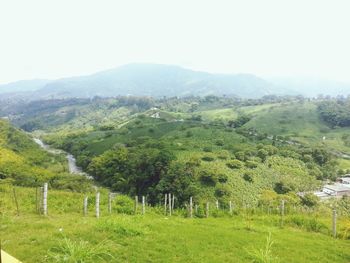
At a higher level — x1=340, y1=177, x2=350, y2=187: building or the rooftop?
the rooftop

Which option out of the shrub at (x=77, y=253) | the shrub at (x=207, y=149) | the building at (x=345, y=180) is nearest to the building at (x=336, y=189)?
the building at (x=345, y=180)

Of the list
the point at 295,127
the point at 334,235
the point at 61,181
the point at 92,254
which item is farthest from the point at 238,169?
the point at 295,127

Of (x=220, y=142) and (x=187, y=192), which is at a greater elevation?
(x=220, y=142)

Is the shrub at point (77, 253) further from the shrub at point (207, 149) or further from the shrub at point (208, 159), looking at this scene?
the shrub at point (207, 149)

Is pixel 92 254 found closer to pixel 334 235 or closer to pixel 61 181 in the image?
pixel 334 235

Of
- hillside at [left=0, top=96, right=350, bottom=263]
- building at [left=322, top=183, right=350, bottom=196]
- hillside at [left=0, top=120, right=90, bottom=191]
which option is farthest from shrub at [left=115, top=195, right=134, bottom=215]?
building at [left=322, top=183, right=350, bottom=196]

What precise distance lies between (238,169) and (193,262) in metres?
58.2

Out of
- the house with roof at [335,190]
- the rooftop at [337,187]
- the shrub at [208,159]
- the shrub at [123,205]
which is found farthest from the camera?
the rooftop at [337,187]

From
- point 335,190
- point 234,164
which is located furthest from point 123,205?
point 335,190

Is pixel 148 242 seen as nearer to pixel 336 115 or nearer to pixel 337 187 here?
pixel 337 187

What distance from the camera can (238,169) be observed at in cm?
6975

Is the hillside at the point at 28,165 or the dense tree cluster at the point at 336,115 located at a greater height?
the dense tree cluster at the point at 336,115

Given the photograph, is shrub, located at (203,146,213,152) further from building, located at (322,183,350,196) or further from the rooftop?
the rooftop

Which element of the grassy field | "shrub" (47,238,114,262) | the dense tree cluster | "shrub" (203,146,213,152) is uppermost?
"shrub" (47,238,114,262)
